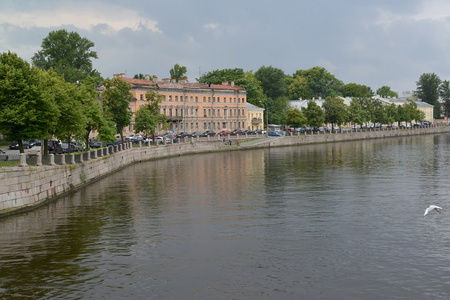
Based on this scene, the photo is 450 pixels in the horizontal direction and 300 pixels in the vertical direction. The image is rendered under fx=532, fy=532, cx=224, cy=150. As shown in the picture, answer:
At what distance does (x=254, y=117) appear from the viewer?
15488 cm

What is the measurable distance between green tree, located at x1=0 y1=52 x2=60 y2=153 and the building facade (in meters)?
71.1

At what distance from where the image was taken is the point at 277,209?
120 ft

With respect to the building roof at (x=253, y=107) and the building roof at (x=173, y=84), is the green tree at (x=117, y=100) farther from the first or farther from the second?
the building roof at (x=253, y=107)

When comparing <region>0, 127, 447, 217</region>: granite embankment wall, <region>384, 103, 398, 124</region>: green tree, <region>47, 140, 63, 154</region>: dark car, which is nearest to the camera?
<region>0, 127, 447, 217</region>: granite embankment wall

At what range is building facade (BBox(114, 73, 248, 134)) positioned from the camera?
12573cm

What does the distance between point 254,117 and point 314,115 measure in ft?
57.9

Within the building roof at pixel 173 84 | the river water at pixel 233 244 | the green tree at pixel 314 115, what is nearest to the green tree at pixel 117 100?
the building roof at pixel 173 84

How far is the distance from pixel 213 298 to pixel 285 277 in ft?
11.9

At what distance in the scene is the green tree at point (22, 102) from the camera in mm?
44656

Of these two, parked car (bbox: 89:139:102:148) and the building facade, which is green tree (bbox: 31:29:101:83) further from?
parked car (bbox: 89:139:102:148)

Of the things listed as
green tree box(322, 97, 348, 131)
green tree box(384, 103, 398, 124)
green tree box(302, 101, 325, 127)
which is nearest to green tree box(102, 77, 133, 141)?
green tree box(302, 101, 325, 127)

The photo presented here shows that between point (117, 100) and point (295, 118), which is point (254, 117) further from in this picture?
point (117, 100)

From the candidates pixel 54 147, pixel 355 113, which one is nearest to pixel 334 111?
pixel 355 113

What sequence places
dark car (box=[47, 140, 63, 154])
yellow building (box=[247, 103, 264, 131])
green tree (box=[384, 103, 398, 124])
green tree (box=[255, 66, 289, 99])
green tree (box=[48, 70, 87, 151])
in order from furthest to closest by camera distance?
1. green tree (box=[384, 103, 398, 124])
2. green tree (box=[255, 66, 289, 99])
3. yellow building (box=[247, 103, 264, 131])
4. dark car (box=[47, 140, 63, 154])
5. green tree (box=[48, 70, 87, 151])
